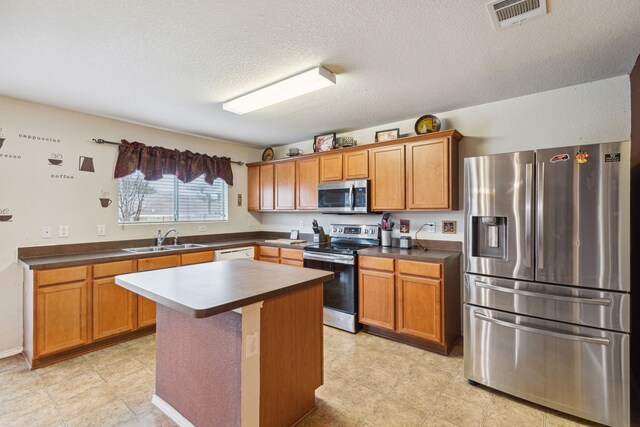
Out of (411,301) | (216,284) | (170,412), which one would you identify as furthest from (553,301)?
(170,412)

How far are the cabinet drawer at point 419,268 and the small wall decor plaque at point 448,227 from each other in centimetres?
65

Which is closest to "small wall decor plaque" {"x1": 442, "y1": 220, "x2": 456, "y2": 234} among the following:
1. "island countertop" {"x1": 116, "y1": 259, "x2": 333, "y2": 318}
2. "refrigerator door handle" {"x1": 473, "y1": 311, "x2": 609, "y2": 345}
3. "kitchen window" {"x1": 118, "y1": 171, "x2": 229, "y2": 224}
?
"refrigerator door handle" {"x1": 473, "y1": 311, "x2": 609, "y2": 345}

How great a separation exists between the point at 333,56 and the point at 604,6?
150cm

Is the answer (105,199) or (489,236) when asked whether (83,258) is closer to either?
(105,199)

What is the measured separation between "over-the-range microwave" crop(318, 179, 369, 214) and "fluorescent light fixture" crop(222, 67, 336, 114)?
4.61 ft

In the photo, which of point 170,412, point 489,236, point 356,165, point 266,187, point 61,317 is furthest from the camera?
point 266,187

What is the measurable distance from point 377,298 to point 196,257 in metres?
2.17

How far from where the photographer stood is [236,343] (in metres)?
1.55

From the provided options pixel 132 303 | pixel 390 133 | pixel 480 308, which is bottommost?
pixel 132 303

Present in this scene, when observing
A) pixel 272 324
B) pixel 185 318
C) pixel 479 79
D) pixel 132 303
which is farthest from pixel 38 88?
pixel 479 79

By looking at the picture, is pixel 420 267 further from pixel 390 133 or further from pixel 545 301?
pixel 390 133

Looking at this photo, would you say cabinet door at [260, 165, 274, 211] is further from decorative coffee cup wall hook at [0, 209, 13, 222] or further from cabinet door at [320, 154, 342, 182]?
decorative coffee cup wall hook at [0, 209, 13, 222]

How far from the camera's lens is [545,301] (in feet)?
6.63

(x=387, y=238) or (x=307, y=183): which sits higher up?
(x=307, y=183)
